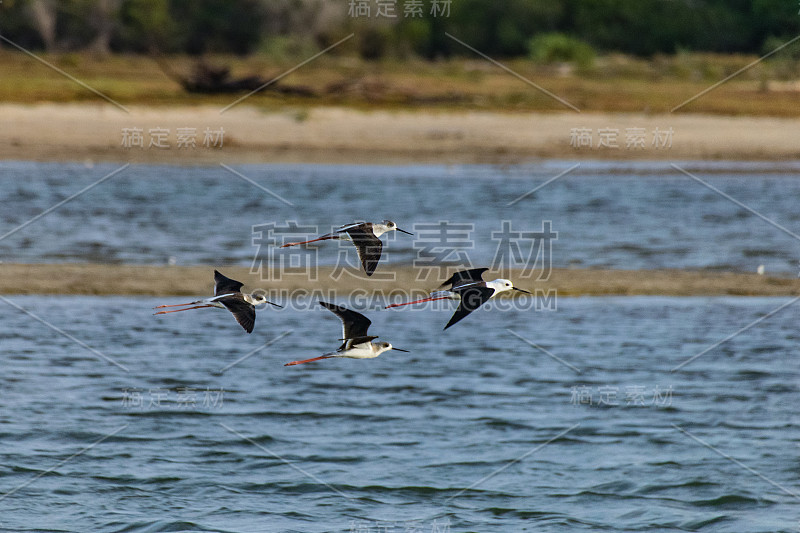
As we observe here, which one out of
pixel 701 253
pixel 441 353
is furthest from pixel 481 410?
pixel 701 253

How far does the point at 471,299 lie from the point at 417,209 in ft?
51.4

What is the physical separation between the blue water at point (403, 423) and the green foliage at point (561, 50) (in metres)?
30.4

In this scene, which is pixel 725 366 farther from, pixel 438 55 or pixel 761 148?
pixel 438 55

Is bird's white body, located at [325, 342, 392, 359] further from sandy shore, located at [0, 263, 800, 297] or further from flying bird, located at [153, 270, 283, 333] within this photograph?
sandy shore, located at [0, 263, 800, 297]

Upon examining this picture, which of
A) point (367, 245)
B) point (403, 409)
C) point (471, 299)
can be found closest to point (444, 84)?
point (403, 409)

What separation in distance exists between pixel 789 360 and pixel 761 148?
739 inches

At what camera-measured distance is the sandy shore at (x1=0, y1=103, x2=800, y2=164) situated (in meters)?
30.4

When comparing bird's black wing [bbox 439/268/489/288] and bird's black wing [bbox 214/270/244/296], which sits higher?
bird's black wing [bbox 439/268/489/288]

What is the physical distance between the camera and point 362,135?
31750mm

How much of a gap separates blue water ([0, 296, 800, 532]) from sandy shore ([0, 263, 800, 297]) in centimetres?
42

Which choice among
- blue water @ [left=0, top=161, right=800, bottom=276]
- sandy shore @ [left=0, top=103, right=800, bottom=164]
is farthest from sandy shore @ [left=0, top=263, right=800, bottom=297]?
sandy shore @ [left=0, top=103, right=800, bottom=164]

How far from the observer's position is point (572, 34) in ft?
171

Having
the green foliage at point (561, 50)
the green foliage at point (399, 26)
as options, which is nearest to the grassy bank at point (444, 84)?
the green foliage at point (561, 50)

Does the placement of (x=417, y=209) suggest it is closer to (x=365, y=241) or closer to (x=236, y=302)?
(x=365, y=241)
